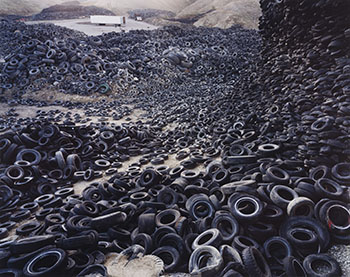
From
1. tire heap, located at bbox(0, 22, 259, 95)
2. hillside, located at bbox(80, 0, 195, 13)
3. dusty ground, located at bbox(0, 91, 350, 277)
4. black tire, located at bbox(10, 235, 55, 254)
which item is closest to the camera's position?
dusty ground, located at bbox(0, 91, 350, 277)

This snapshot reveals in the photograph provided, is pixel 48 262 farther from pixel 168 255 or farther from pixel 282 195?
pixel 282 195

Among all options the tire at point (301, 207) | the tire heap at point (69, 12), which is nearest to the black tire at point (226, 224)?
the tire at point (301, 207)

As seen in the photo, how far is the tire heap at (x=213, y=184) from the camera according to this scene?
3.73 m

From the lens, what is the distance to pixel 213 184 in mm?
5422

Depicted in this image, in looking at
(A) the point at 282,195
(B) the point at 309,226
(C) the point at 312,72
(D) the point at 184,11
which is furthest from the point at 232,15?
(B) the point at 309,226

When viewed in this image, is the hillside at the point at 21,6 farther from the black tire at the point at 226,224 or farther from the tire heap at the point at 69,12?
the black tire at the point at 226,224

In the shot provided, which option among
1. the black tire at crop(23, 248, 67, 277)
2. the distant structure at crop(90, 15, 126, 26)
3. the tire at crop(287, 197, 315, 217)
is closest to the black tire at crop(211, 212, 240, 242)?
the tire at crop(287, 197, 315, 217)

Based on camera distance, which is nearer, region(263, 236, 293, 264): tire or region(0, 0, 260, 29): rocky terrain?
region(263, 236, 293, 264): tire

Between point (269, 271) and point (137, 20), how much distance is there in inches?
2000

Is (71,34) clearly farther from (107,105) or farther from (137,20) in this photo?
(137,20)

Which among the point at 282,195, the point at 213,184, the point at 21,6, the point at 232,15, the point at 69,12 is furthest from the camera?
the point at 21,6

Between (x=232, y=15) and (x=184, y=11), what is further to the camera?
(x=184, y=11)

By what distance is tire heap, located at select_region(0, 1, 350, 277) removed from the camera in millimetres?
3730

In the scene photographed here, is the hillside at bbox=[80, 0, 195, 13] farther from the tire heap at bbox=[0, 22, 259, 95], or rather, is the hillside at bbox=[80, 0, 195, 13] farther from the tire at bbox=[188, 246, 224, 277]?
the tire at bbox=[188, 246, 224, 277]
